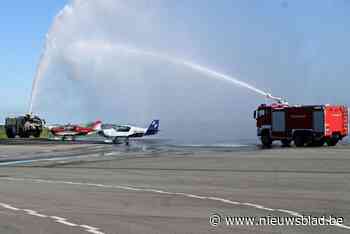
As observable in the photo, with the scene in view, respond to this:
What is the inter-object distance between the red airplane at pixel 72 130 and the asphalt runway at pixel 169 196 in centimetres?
3834

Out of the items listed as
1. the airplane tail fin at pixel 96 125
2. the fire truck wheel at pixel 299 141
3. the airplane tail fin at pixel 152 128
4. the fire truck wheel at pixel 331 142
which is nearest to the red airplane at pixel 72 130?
the airplane tail fin at pixel 96 125

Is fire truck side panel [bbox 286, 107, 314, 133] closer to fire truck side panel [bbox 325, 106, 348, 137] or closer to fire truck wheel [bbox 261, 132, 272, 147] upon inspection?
fire truck side panel [bbox 325, 106, 348, 137]

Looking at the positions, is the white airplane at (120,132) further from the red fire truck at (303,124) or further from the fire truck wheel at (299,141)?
the fire truck wheel at (299,141)

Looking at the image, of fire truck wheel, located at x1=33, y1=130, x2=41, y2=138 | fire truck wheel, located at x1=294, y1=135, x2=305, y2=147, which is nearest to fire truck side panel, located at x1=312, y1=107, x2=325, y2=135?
fire truck wheel, located at x1=294, y1=135, x2=305, y2=147

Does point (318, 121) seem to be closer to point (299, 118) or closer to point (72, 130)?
point (299, 118)

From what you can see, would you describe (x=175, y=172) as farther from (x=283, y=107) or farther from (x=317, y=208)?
(x=283, y=107)

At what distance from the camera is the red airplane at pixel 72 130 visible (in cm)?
6300

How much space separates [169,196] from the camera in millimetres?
14266

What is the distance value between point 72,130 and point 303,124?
99.2ft

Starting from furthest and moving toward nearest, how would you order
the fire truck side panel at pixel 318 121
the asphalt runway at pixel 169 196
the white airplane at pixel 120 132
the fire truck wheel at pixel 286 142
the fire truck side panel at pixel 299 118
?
the white airplane at pixel 120 132 < the fire truck wheel at pixel 286 142 < the fire truck side panel at pixel 299 118 < the fire truck side panel at pixel 318 121 < the asphalt runway at pixel 169 196

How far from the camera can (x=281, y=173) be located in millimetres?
20234

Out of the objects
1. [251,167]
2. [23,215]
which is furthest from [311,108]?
[23,215]

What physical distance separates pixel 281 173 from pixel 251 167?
2.81 meters

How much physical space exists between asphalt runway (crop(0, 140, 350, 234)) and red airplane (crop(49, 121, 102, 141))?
126 ft
